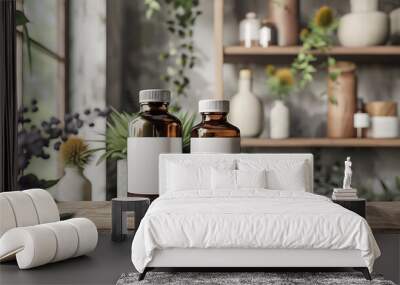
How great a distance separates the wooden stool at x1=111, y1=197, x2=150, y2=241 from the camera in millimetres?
3344

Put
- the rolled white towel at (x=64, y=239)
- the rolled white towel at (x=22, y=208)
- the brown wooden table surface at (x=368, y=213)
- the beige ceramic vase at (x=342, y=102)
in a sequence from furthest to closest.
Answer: the beige ceramic vase at (x=342, y=102), the brown wooden table surface at (x=368, y=213), the rolled white towel at (x=22, y=208), the rolled white towel at (x=64, y=239)

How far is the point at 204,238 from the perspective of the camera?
2484 mm

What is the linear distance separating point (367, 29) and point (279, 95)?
788 mm

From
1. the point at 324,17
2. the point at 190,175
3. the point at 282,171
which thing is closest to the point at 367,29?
the point at 324,17

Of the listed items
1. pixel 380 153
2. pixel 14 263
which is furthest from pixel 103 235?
pixel 380 153

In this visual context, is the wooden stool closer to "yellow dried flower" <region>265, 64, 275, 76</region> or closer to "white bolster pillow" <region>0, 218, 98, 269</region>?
"white bolster pillow" <region>0, 218, 98, 269</region>

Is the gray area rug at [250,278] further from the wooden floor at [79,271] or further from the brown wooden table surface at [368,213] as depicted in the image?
the brown wooden table surface at [368,213]

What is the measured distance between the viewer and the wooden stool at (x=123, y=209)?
11.0ft

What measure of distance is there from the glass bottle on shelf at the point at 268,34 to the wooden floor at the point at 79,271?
5.71 ft

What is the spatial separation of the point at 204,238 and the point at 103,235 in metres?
1.40

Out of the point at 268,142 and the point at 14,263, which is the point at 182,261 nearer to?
the point at 14,263

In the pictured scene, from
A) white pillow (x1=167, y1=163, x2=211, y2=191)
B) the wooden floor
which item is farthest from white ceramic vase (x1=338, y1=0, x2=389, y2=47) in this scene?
the wooden floor

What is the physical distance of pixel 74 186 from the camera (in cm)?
418

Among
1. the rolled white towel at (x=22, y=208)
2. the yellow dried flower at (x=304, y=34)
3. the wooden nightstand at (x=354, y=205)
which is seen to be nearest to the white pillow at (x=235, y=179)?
the wooden nightstand at (x=354, y=205)
